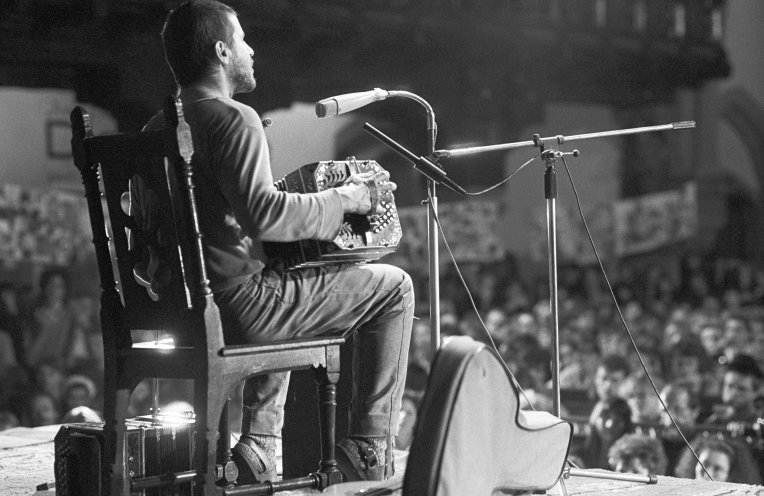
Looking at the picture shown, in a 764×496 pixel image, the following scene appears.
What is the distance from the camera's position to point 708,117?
785 inches

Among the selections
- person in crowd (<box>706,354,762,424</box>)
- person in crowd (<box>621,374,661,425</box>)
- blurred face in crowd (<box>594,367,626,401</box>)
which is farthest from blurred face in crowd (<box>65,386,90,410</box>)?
person in crowd (<box>706,354,762,424</box>)

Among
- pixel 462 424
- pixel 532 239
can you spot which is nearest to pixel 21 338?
pixel 462 424

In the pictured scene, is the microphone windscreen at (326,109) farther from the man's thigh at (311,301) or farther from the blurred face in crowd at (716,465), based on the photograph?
the blurred face in crowd at (716,465)

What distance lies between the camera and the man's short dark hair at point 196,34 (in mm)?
2967

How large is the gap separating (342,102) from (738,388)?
4.49m

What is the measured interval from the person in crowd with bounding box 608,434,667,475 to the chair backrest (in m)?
3.33

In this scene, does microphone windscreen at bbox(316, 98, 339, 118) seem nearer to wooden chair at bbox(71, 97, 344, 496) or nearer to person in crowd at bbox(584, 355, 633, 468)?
wooden chair at bbox(71, 97, 344, 496)

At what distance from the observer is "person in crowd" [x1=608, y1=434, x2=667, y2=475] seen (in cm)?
564

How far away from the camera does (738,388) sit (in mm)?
6914

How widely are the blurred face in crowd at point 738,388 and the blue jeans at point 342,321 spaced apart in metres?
→ 4.12

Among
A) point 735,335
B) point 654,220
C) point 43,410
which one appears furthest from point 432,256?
point 654,220

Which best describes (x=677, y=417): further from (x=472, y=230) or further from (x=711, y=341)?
(x=472, y=230)

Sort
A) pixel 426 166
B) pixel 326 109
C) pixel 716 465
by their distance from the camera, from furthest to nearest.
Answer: pixel 716 465
pixel 426 166
pixel 326 109

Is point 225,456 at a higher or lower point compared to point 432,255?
lower
